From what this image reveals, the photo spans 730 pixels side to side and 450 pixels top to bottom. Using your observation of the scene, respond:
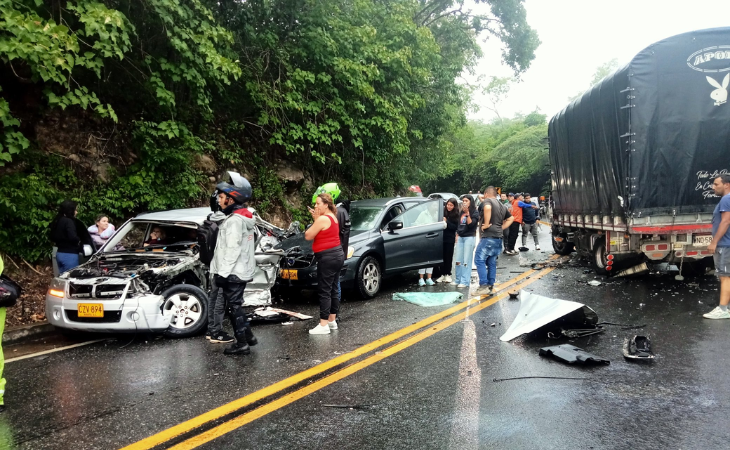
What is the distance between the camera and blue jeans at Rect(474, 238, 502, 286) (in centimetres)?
850

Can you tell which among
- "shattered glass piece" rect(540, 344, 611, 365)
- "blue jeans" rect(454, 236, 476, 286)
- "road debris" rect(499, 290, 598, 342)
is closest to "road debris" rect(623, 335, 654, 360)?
"shattered glass piece" rect(540, 344, 611, 365)

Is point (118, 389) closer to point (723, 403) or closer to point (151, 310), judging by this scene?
point (151, 310)

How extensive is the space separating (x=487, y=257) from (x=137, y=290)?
5.38 metres

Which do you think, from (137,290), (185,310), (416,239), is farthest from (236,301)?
(416,239)

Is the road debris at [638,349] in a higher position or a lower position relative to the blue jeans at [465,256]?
lower

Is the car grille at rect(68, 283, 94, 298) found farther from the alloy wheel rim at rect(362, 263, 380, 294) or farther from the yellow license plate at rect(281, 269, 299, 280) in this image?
the alloy wheel rim at rect(362, 263, 380, 294)

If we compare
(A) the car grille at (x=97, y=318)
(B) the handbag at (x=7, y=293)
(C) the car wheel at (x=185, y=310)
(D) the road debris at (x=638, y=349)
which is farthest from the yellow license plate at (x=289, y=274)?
(D) the road debris at (x=638, y=349)

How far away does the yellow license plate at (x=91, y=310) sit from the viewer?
5.73 m

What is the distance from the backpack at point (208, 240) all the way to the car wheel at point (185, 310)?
0.49 m

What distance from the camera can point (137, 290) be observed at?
19.4 feet

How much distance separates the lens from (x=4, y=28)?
5852mm

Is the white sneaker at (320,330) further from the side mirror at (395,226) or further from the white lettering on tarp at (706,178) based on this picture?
the white lettering on tarp at (706,178)

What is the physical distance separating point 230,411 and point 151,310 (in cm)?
255

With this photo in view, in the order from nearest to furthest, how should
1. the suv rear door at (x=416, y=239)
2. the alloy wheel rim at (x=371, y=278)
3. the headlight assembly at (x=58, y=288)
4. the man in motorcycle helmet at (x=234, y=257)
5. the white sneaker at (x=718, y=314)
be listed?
the man in motorcycle helmet at (x=234, y=257) < the headlight assembly at (x=58, y=288) < the white sneaker at (x=718, y=314) < the alloy wheel rim at (x=371, y=278) < the suv rear door at (x=416, y=239)
